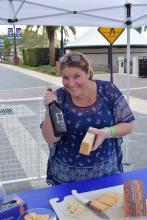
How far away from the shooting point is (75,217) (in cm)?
192

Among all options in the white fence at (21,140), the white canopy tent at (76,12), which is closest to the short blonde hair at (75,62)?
the white canopy tent at (76,12)

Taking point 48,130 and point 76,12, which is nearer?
point 48,130

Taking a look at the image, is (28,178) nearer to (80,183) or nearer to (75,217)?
(80,183)

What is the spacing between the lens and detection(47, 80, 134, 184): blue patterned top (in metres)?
2.45

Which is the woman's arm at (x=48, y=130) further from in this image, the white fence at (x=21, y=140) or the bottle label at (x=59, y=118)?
the white fence at (x=21, y=140)

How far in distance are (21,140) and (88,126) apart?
9.67ft

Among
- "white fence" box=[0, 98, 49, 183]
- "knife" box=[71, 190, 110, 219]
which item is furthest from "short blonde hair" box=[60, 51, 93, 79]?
"white fence" box=[0, 98, 49, 183]

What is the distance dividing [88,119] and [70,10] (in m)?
2.34

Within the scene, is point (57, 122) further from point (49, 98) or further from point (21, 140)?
point (21, 140)

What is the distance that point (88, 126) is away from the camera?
2.43m

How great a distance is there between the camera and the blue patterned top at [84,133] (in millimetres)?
2447

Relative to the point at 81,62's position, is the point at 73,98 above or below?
below

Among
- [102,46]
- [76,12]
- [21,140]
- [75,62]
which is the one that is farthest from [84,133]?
[102,46]

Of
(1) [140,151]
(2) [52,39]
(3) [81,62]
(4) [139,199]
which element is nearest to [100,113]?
(3) [81,62]
